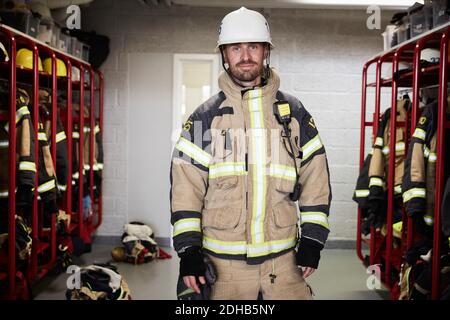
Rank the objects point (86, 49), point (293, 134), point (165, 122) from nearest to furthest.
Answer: point (293, 134) < point (165, 122) < point (86, 49)

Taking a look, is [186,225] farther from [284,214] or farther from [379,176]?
[379,176]

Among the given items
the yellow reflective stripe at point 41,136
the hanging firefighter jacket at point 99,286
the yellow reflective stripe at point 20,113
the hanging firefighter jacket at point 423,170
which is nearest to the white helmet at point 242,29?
the hanging firefighter jacket at point 423,170

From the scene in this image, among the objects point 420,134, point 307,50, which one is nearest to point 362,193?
point 420,134

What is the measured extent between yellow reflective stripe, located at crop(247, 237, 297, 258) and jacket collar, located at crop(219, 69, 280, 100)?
53cm

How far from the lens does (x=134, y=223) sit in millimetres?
2812

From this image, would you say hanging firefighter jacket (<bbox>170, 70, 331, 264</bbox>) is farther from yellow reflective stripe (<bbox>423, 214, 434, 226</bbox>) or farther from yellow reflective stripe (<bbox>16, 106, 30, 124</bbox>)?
yellow reflective stripe (<bbox>16, 106, 30, 124</bbox>)

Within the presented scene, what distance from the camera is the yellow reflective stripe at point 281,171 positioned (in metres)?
1.66

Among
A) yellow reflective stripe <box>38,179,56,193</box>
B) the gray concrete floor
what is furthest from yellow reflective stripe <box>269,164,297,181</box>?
yellow reflective stripe <box>38,179,56,193</box>

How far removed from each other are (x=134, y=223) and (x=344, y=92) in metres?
1.41

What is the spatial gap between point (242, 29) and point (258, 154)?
44 cm

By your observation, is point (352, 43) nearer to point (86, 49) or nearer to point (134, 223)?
point (134, 223)

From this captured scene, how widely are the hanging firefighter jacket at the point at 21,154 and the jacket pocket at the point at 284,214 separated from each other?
4.86 ft

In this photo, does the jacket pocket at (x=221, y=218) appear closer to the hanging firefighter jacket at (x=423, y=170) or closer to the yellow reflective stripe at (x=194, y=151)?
the yellow reflective stripe at (x=194, y=151)
